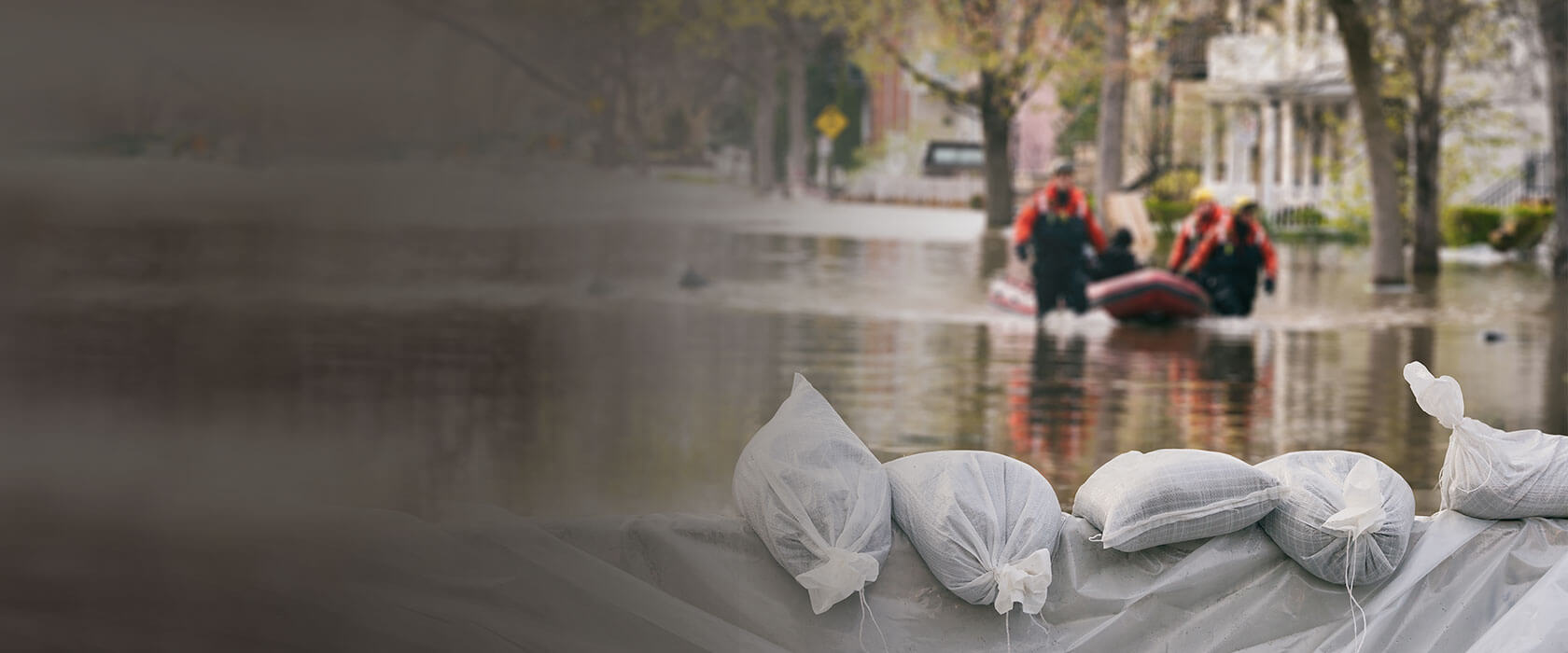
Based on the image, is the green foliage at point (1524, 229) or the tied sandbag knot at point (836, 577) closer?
the tied sandbag knot at point (836, 577)

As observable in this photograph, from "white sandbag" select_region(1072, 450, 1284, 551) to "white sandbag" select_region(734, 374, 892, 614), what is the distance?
1.14 ft

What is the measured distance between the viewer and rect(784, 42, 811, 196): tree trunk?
78.1ft

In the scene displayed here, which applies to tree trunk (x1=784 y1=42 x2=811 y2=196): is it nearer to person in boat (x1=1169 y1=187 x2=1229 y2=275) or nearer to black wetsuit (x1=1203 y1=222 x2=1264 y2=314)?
person in boat (x1=1169 y1=187 x2=1229 y2=275)

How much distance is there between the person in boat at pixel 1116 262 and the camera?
12555 mm

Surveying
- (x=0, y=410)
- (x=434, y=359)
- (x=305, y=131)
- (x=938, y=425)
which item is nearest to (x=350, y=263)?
(x=305, y=131)

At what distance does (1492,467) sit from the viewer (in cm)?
263

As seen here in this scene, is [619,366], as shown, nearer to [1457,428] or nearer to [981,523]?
[981,523]

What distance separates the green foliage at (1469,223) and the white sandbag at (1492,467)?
822 inches

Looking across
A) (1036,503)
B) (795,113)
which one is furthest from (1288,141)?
(1036,503)

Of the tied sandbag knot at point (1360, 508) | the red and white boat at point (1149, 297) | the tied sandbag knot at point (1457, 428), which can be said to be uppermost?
the tied sandbag knot at point (1457, 428)

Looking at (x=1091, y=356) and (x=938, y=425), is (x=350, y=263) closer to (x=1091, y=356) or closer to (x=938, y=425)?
(x=938, y=425)

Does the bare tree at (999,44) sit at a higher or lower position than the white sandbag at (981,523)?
higher

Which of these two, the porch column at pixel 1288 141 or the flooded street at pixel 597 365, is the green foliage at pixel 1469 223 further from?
the porch column at pixel 1288 141

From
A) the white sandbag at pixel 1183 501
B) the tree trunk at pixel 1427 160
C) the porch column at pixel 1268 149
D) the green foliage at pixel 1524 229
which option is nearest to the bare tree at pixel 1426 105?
the tree trunk at pixel 1427 160
